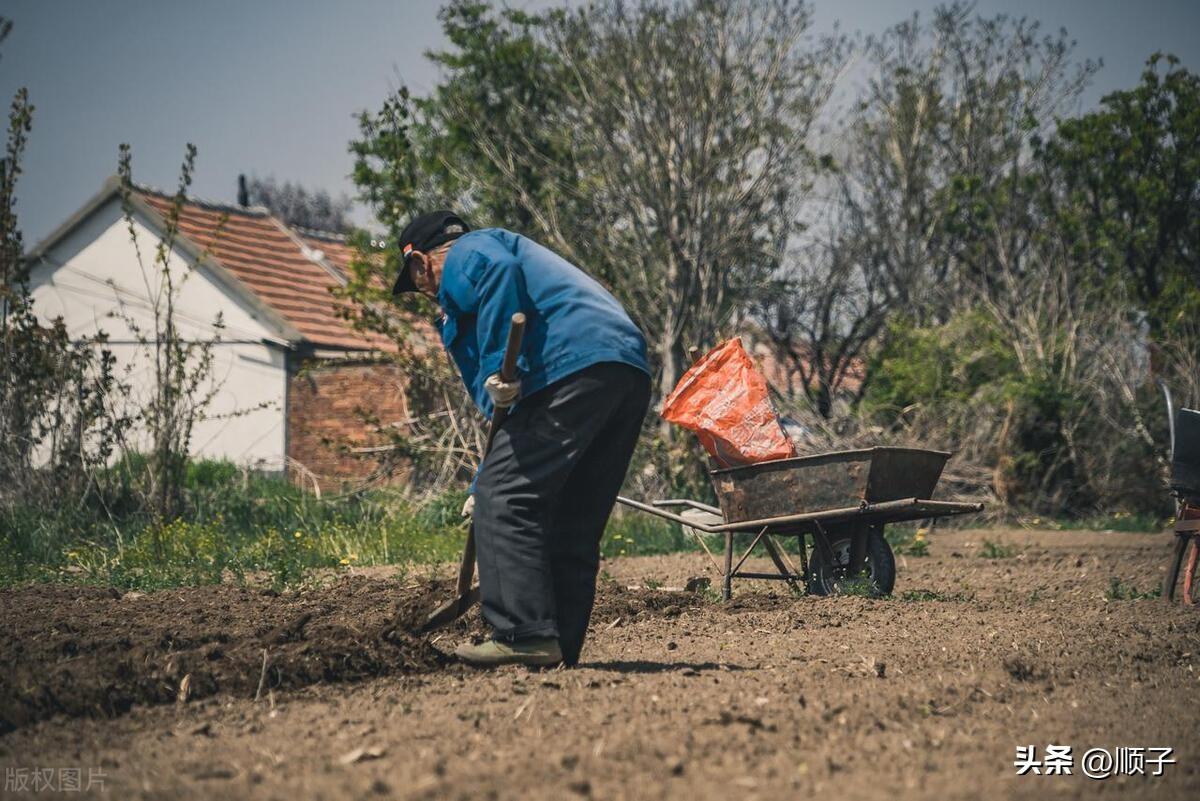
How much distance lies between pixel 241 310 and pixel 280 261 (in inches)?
105

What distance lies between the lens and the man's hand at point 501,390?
4141 mm

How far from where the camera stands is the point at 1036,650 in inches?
187

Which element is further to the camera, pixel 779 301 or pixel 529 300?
pixel 779 301

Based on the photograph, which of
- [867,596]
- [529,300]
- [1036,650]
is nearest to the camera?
[529,300]

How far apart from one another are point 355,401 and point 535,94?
6018 mm

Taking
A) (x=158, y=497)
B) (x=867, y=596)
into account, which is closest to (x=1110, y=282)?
(x=867, y=596)

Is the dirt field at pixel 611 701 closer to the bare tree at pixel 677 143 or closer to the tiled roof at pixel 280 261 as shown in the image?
the bare tree at pixel 677 143

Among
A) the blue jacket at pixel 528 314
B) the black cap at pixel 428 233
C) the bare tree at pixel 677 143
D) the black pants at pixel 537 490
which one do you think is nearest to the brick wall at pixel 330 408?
the bare tree at pixel 677 143

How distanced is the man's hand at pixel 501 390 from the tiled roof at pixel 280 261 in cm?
1448

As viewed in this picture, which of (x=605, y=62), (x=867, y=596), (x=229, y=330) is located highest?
(x=605, y=62)

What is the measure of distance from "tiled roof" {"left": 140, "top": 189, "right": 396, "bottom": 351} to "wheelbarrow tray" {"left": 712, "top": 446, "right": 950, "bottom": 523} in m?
12.5

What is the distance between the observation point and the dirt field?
114 inches

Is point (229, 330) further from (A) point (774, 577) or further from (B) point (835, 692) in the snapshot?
(B) point (835, 692)

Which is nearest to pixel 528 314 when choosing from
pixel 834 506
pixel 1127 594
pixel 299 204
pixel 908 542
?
pixel 834 506
